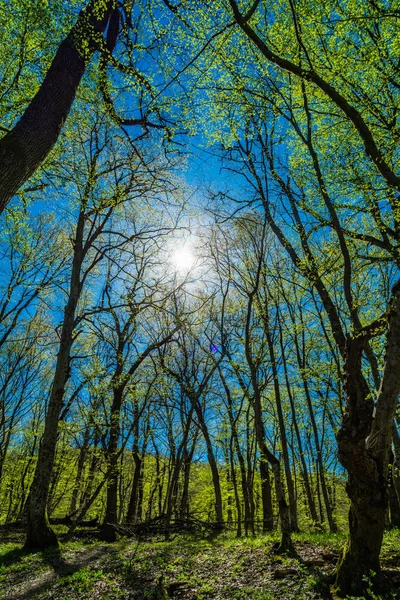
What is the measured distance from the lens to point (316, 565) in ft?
17.1

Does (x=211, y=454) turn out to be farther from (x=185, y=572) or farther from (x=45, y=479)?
(x=185, y=572)

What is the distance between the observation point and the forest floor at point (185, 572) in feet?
15.6

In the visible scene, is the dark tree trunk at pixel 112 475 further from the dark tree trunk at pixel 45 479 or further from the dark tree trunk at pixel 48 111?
the dark tree trunk at pixel 48 111

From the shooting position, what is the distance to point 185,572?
6141 millimetres

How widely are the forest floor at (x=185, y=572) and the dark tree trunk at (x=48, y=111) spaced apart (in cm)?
591

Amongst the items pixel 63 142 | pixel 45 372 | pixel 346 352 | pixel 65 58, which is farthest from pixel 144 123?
pixel 45 372

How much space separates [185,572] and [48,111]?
25.5ft

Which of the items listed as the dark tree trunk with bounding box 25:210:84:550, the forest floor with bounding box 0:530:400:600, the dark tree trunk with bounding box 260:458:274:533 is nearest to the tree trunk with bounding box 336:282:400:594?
the forest floor with bounding box 0:530:400:600

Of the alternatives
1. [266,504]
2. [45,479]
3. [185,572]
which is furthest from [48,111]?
[266,504]

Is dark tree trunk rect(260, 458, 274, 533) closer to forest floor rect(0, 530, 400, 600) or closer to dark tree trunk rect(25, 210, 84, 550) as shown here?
forest floor rect(0, 530, 400, 600)

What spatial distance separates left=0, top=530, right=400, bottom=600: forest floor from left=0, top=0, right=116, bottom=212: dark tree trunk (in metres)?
5.91

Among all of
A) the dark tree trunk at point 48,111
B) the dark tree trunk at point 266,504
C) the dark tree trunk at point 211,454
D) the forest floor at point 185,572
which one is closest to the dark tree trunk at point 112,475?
the dark tree trunk at point 211,454

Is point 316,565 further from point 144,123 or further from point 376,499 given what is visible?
point 144,123

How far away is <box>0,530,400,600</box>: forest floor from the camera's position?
187 inches
